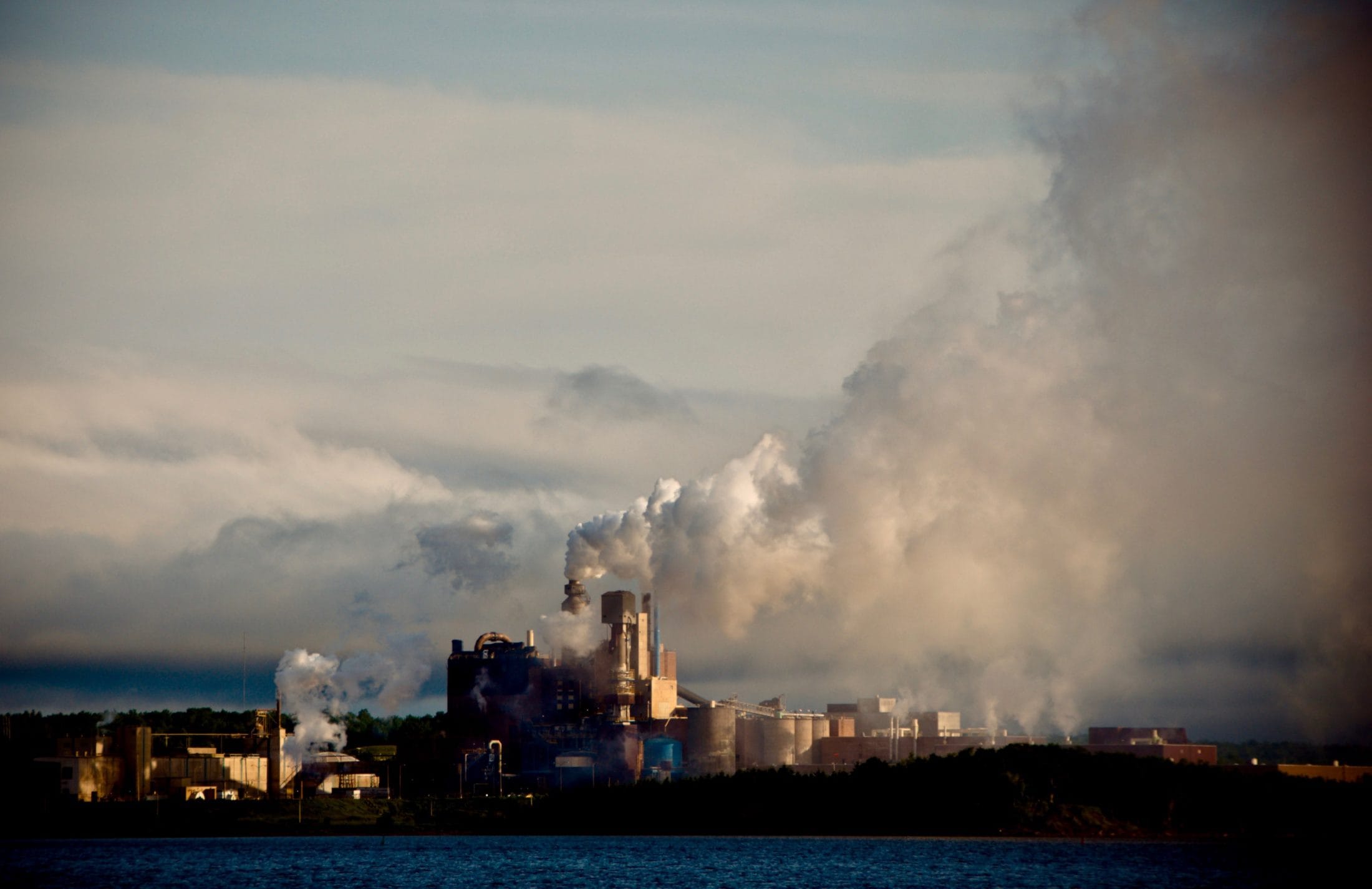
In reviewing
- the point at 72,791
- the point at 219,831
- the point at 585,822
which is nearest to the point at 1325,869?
the point at 585,822

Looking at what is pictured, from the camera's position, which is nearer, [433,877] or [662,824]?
[433,877]

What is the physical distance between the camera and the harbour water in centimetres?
12962

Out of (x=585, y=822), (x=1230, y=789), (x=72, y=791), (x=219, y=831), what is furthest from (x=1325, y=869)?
(x=72, y=791)

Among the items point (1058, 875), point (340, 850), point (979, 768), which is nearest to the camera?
point (1058, 875)

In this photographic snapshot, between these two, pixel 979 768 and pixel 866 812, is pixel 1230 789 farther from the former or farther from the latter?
pixel 866 812

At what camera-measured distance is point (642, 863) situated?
148 metres

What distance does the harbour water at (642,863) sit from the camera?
12962 centimetres

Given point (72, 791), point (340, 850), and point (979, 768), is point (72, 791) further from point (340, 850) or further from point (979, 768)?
point (979, 768)

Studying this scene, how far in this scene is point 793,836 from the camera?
183 meters

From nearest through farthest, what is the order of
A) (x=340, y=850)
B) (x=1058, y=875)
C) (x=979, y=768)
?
(x=1058, y=875) → (x=340, y=850) → (x=979, y=768)

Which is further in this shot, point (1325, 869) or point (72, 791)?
point (72, 791)

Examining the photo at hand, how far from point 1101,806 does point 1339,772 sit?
3237 cm

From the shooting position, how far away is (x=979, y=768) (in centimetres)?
18275

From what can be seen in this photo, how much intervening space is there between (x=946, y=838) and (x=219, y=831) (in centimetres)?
8060
